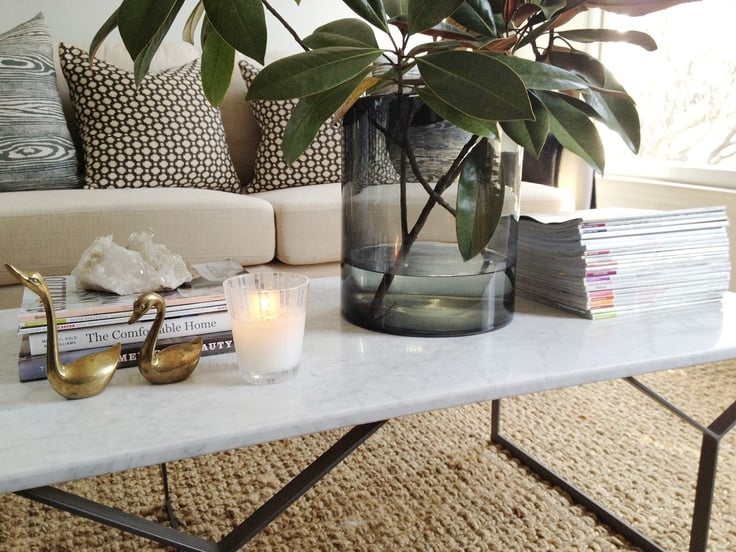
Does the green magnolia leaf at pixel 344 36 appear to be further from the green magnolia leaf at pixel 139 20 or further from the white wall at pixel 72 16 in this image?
the white wall at pixel 72 16

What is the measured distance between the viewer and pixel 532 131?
74cm

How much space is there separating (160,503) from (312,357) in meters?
0.52

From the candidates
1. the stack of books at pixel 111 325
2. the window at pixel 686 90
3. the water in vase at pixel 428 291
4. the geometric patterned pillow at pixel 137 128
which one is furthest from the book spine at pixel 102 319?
the window at pixel 686 90

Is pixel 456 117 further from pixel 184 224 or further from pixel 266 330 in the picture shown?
pixel 184 224

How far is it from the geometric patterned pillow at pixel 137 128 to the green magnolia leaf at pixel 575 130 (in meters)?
1.39

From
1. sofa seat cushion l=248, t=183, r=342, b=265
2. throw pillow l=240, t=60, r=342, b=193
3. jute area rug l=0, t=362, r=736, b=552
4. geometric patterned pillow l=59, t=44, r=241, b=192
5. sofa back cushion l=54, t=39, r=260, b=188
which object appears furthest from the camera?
sofa back cushion l=54, t=39, r=260, b=188

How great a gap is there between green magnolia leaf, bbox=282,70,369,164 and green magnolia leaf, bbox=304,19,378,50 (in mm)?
64

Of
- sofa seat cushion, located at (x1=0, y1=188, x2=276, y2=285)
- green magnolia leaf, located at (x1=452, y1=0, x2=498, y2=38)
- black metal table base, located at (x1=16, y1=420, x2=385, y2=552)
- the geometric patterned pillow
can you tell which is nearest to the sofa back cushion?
the geometric patterned pillow

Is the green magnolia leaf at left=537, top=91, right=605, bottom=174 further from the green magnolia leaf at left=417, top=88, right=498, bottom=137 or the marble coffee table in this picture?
the marble coffee table

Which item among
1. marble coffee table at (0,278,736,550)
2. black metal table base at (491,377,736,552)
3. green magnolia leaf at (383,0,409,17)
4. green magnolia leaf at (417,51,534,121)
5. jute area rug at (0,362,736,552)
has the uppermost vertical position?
green magnolia leaf at (383,0,409,17)

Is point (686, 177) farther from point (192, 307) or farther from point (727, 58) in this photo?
point (192, 307)

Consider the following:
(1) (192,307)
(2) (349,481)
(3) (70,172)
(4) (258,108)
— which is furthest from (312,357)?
(4) (258,108)

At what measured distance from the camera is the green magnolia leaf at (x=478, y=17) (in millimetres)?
797

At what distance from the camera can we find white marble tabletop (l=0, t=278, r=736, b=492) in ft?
1.78
